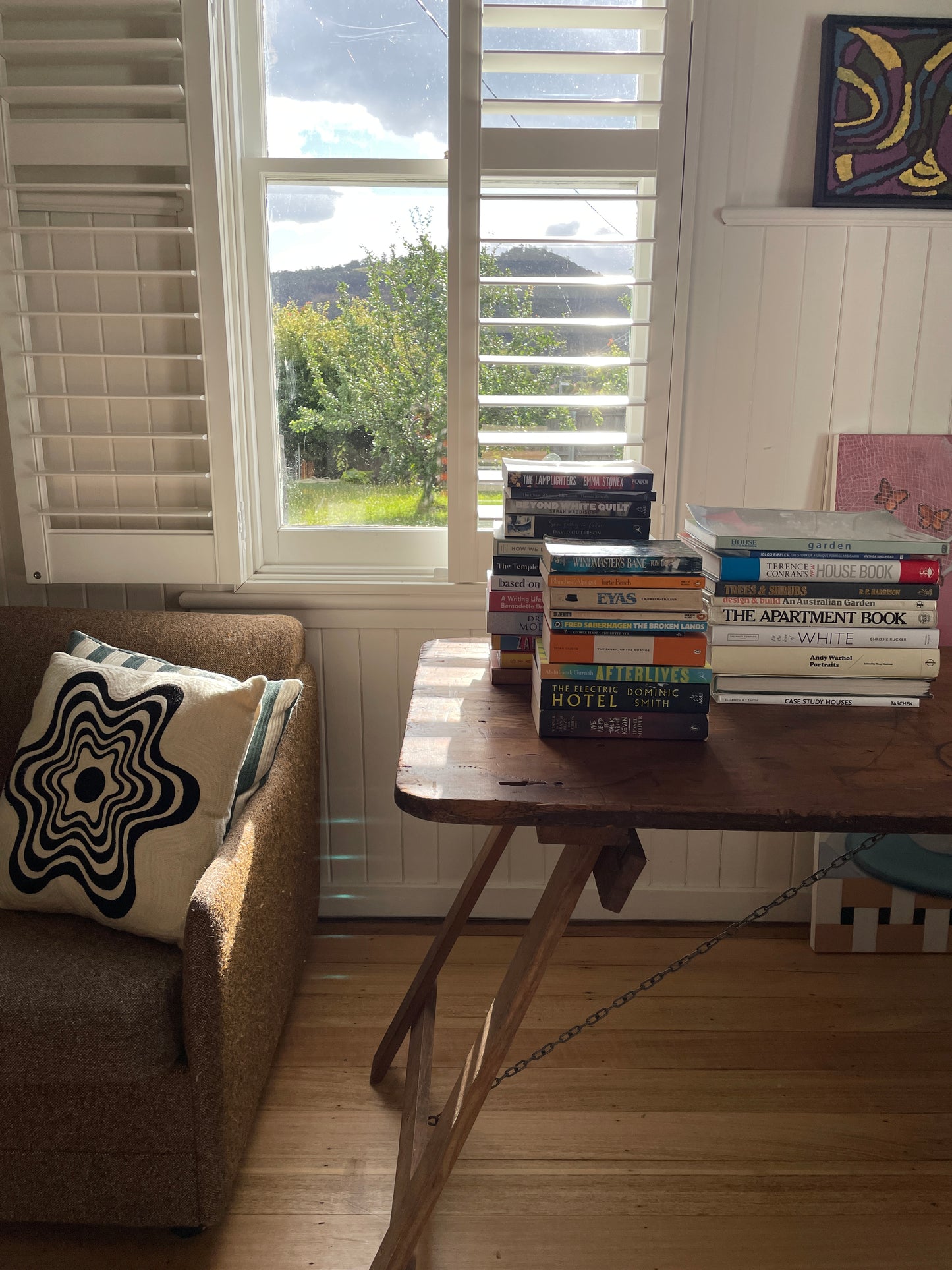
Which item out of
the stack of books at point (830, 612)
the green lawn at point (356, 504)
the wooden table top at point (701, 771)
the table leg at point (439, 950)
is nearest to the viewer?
the wooden table top at point (701, 771)

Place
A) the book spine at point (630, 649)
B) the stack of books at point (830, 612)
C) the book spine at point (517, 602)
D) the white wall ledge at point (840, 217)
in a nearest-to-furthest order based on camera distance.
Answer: the book spine at point (630, 649), the stack of books at point (830, 612), the book spine at point (517, 602), the white wall ledge at point (840, 217)

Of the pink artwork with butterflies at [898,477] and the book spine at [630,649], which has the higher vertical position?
the pink artwork with butterflies at [898,477]

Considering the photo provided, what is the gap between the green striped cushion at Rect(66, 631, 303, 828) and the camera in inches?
61.4

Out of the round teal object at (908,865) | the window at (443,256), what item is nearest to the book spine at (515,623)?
the window at (443,256)

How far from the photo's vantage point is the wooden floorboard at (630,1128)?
4.46ft

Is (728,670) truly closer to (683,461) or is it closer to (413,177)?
(683,461)

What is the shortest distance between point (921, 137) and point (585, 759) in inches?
58.8

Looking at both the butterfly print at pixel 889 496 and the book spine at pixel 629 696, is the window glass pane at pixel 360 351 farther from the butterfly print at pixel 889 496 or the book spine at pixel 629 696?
the book spine at pixel 629 696

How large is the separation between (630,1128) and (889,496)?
1.31 metres

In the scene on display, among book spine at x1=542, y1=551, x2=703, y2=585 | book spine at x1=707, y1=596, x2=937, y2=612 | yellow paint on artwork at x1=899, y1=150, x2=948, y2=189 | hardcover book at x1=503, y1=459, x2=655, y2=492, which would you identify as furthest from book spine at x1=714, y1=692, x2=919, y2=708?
yellow paint on artwork at x1=899, y1=150, x2=948, y2=189

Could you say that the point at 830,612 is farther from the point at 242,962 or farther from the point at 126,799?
Result: the point at 126,799

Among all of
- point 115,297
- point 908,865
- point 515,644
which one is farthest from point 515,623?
point 908,865

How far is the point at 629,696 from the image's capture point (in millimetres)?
1149

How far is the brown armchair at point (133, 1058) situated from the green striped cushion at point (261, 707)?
0.10m
